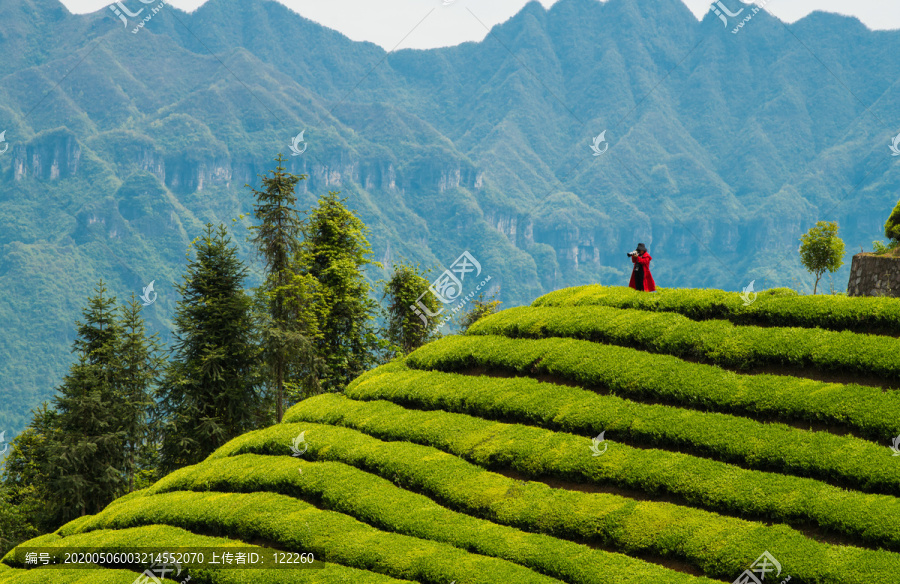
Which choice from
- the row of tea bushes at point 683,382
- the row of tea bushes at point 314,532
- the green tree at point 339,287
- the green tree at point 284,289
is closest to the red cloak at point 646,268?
the row of tea bushes at point 683,382

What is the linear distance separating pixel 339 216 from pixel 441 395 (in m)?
22.6

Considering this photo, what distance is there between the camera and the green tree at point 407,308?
46.8m

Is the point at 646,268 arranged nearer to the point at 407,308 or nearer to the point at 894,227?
the point at 894,227

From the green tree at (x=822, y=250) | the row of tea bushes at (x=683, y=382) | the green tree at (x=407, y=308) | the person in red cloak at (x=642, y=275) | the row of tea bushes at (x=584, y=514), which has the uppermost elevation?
the green tree at (x=407, y=308)

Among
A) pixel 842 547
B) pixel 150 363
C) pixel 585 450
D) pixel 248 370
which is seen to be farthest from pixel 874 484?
pixel 150 363

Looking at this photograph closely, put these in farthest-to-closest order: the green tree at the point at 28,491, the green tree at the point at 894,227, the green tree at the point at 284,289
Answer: the green tree at the point at 28,491
the green tree at the point at 284,289
the green tree at the point at 894,227

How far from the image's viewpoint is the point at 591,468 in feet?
60.0

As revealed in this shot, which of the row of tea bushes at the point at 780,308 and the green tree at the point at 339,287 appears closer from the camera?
the row of tea bushes at the point at 780,308

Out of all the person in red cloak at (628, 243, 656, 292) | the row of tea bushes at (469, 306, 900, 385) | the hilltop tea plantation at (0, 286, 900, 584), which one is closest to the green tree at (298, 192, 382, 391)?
the hilltop tea plantation at (0, 286, 900, 584)

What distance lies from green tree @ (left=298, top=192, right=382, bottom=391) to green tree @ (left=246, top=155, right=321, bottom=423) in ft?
5.03

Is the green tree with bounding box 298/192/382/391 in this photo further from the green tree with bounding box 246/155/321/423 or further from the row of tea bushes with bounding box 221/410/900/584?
the row of tea bushes with bounding box 221/410/900/584

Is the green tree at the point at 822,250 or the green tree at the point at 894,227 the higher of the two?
the green tree at the point at 822,250

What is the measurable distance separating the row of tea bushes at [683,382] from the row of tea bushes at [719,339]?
0.58 m

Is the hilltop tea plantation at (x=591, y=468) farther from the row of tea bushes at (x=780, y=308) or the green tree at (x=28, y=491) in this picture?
the green tree at (x=28, y=491)
